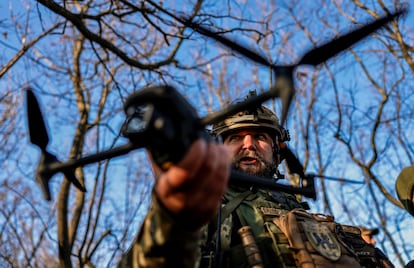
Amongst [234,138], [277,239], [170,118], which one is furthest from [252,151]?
[170,118]

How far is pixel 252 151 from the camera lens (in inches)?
153

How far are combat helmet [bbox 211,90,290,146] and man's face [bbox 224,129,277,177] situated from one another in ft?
0.19

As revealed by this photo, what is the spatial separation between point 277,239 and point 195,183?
148cm

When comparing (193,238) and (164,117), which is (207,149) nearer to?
(164,117)

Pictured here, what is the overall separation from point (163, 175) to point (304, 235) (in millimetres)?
1573

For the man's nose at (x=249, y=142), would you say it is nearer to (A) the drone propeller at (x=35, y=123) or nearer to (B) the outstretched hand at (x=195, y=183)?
(A) the drone propeller at (x=35, y=123)

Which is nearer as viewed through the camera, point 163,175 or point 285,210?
point 163,175

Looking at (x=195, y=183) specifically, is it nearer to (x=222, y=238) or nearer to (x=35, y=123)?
(x=35, y=123)

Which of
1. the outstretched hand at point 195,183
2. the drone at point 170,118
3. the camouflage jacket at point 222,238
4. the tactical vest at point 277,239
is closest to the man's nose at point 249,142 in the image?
the camouflage jacket at point 222,238

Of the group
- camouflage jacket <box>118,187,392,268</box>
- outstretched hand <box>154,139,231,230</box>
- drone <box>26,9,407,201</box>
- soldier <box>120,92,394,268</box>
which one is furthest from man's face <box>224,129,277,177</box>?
outstretched hand <box>154,139,231,230</box>

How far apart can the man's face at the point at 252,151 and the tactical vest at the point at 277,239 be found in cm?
39

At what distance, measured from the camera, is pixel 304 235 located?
3020mm

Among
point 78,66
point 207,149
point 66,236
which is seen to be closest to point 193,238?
point 207,149

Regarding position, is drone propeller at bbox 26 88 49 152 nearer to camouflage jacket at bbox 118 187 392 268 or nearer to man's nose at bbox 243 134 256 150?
camouflage jacket at bbox 118 187 392 268
